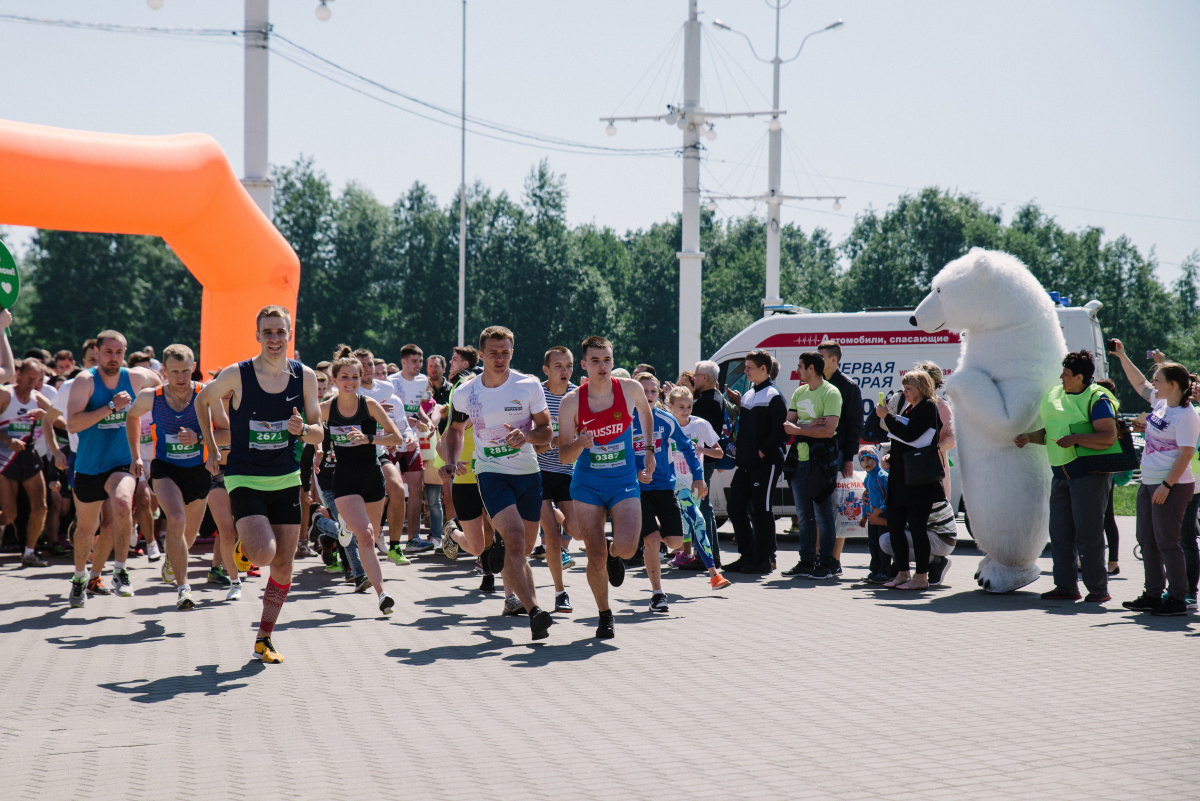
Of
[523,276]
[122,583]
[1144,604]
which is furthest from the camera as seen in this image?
[523,276]

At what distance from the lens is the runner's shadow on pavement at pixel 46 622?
7.64 meters

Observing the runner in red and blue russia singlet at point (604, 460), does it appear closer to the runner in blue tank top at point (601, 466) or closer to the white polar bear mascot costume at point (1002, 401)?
the runner in blue tank top at point (601, 466)

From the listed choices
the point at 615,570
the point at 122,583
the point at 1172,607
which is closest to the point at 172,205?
the point at 122,583

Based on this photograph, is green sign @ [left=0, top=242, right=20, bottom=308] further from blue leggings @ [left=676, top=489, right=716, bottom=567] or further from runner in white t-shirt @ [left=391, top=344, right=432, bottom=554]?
blue leggings @ [left=676, top=489, right=716, bottom=567]

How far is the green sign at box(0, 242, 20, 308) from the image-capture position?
9867 mm

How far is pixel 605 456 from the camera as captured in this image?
7.27 m

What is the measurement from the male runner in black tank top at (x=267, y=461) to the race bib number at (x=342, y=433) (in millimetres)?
1438

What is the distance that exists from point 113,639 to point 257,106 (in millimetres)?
9090

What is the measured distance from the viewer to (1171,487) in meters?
8.12


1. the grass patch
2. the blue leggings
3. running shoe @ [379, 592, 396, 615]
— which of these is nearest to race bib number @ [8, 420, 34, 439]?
running shoe @ [379, 592, 396, 615]

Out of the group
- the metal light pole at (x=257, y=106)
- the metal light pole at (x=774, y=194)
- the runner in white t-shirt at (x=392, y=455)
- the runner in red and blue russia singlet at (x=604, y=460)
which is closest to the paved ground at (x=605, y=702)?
the runner in red and blue russia singlet at (x=604, y=460)

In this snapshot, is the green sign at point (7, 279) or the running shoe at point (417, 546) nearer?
the green sign at point (7, 279)

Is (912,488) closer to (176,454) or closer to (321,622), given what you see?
(321,622)

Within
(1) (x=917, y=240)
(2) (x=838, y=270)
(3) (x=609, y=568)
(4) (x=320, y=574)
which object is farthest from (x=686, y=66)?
(2) (x=838, y=270)
